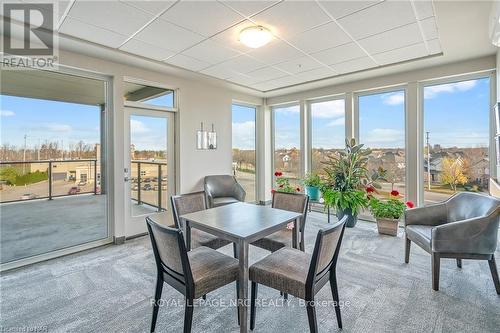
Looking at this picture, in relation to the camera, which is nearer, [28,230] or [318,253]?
[318,253]

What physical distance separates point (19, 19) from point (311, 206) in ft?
17.6

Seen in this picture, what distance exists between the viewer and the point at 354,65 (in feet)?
13.1

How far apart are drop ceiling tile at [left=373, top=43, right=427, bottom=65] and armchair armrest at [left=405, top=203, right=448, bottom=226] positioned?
80.2 inches

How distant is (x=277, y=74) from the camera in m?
4.45

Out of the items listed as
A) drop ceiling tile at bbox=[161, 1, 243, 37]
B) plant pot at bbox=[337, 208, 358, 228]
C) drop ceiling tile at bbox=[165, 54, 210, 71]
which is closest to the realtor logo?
drop ceiling tile at bbox=[161, 1, 243, 37]

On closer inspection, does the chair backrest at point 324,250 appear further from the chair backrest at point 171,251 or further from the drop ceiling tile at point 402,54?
the drop ceiling tile at point 402,54

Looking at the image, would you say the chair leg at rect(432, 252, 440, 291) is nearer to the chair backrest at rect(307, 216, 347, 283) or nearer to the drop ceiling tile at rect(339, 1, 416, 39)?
the chair backrest at rect(307, 216, 347, 283)

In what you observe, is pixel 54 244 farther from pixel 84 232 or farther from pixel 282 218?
pixel 282 218

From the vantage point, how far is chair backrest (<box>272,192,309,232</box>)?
282 cm

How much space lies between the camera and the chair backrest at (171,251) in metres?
1.58

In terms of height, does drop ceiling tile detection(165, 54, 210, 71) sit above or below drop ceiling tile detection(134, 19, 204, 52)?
above

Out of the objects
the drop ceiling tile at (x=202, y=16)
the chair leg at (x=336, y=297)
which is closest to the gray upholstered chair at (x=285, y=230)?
the chair leg at (x=336, y=297)

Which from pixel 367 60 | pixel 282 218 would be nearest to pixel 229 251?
pixel 282 218

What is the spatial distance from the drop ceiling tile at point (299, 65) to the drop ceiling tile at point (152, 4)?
201 cm
